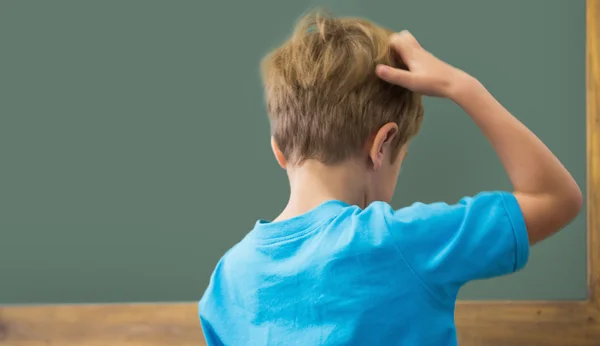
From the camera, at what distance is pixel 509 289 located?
1.27 m

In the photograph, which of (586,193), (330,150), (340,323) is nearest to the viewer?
(340,323)

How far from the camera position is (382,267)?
27.3 inches

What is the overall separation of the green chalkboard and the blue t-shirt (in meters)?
0.57

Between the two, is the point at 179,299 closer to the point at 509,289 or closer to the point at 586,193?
the point at 509,289

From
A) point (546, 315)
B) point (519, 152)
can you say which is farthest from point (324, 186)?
point (546, 315)

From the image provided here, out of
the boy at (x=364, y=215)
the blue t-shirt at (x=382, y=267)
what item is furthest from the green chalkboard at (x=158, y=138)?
the blue t-shirt at (x=382, y=267)

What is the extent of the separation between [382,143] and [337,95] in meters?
0.07

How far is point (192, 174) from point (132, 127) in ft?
0.46

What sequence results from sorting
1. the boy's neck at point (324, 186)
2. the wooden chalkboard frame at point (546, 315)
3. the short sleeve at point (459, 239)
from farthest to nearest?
the wooden chalkboard frame at point (546, 315) → the boy's neck at point (324, 186) → the short sleeve at point (459, 239)

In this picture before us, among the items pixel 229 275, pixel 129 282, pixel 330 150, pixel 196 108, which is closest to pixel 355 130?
pixel 330 150

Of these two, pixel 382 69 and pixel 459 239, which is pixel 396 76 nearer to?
pixel 382 69

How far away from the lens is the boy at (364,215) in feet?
2.25

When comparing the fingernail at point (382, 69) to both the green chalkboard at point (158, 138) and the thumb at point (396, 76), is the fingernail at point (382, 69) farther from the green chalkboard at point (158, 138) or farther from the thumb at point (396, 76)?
the green chalkboard at point (158, 138)

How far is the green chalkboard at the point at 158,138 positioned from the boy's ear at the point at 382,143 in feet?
1.53
